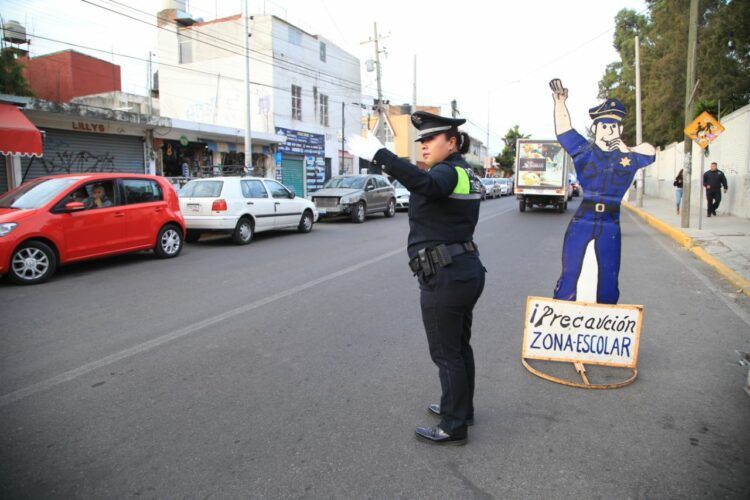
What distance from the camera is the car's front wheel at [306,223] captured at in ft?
47.5

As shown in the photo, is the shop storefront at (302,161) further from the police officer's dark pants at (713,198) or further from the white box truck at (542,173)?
the police officer's dark pants at (713,198)

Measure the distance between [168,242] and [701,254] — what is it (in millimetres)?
10532

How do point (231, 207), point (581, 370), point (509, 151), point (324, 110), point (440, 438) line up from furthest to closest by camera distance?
1. point (509, 151)
2. point (324, 110)
3. point (231, 207)
4. point (581, 370)
5. point (440, 438)

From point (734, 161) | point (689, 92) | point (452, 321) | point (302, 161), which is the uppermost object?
point (689, 92)

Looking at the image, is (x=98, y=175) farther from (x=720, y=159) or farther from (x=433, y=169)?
(x=720, y=159)

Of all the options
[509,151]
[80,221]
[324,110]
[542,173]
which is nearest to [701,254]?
[80,221]

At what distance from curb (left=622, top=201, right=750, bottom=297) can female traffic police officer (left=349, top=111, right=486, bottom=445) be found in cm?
593

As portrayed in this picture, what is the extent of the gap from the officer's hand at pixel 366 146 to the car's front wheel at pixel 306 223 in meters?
11.5

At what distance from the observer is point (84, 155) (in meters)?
15.4

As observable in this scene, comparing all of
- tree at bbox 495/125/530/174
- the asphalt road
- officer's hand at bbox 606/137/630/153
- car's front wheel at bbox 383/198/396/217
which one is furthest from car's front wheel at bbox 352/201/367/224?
tree at bbox 495/125/530/174

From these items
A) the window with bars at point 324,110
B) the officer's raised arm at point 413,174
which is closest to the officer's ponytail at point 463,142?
the officer's raised arm at point 413,174

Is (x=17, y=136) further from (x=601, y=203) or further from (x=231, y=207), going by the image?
(x=601, y=203)

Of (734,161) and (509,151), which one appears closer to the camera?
(734,161)

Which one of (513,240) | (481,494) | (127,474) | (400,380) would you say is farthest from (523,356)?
(513,240)
